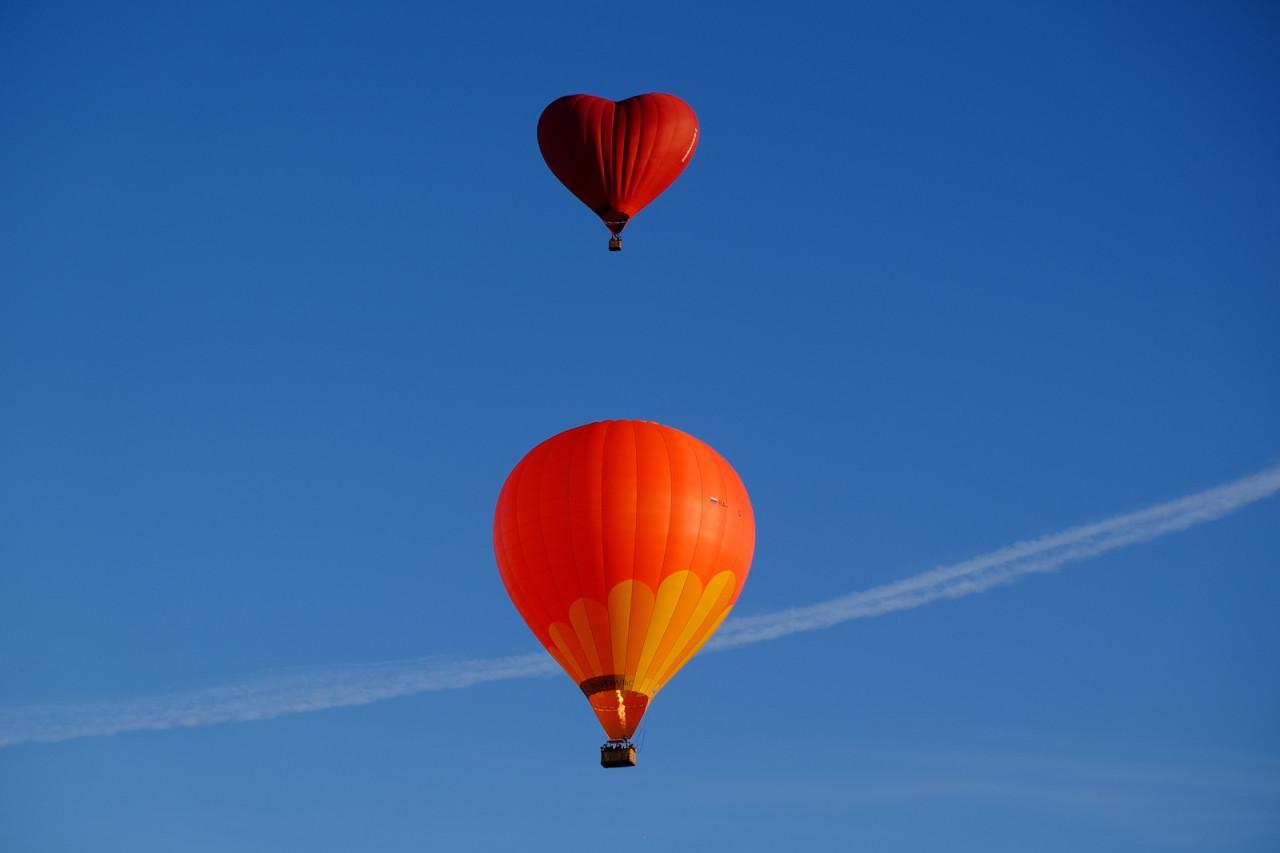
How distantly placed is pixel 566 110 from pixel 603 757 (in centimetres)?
1307

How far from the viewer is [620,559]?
36469 millimetres

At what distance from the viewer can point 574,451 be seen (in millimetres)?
37344

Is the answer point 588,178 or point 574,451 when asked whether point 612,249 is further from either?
point 574,451

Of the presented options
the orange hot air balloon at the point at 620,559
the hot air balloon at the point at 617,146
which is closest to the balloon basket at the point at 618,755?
the orange hot air balloon at the point at 620,559

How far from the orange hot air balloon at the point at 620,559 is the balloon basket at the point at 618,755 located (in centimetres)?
2

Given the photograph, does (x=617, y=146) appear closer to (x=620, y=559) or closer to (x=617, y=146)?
(x=617, y=146)

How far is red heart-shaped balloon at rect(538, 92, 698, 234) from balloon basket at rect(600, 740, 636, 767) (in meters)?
11.1

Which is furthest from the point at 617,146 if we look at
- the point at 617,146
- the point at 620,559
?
the point at 620,559

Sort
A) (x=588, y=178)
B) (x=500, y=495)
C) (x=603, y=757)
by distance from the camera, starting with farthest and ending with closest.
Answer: (x=588, y=178) < (x=500, y=495) < (x=603, y=757)

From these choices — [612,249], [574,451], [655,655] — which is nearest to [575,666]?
[655,655]

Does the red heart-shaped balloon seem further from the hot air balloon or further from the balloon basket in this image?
the balloon basket

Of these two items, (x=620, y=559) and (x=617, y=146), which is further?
(x=617, y=146)

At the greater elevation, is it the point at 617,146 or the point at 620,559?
the point at 617,146

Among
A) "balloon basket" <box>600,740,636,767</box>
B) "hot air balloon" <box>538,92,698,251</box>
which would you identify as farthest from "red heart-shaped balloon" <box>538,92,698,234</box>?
"balloon basket" <box>600,740,636,767</box>
